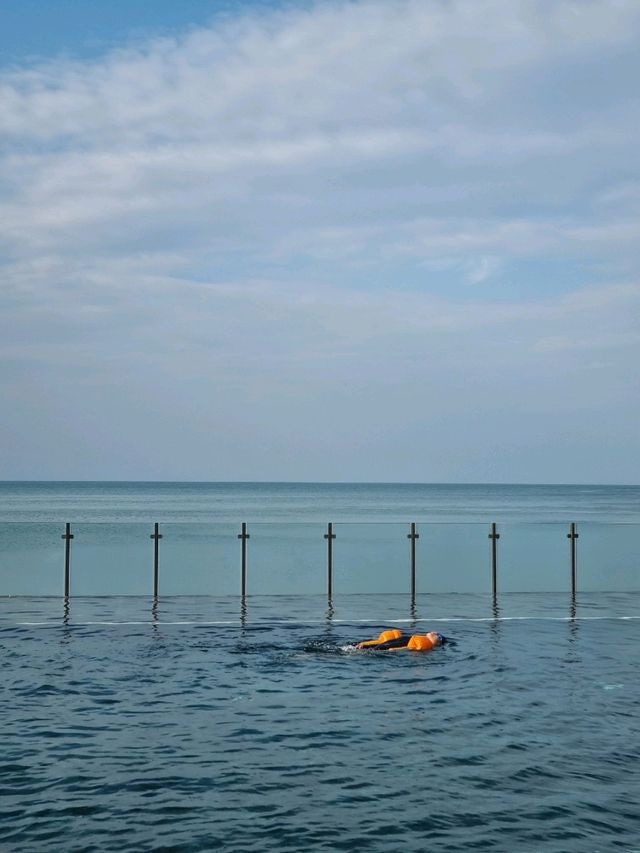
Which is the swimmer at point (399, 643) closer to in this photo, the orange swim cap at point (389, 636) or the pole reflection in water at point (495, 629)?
the orange swim cap at point (389, 636)

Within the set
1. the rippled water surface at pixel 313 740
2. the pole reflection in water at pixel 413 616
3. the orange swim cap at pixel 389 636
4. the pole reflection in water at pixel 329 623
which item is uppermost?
the orange swim cap at pixel 389 636

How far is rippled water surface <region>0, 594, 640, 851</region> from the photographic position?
7.57m

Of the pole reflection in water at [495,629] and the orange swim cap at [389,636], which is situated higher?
the orange swim cap at [389,636]

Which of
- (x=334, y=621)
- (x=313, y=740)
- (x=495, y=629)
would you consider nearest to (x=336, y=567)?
(x=334, y=621)

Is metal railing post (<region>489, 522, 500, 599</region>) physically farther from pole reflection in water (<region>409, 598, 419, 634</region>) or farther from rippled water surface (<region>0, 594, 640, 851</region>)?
rippled water surface (<region>0, 594, 640, 851</region>)

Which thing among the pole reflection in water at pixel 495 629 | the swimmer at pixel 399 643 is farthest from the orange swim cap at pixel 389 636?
the pole reflection in water at pixel 495 629

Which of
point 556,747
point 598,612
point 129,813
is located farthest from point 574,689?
point 598,612

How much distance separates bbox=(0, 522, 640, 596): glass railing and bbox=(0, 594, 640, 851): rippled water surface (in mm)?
8278

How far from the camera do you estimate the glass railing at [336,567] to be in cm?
3114

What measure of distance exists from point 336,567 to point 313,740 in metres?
27.9

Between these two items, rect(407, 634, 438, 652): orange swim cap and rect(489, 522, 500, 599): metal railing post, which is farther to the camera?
rect(489, 522, 500, 599): metal railing post

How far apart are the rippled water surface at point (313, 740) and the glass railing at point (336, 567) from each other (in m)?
8.28

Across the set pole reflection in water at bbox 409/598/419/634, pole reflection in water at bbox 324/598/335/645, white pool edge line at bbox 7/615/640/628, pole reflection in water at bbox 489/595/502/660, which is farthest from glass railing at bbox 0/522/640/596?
white pool edge line at bbox 7/615/640/628

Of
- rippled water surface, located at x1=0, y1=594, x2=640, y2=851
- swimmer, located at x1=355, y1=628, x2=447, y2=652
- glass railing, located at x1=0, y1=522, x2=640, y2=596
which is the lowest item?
A: glass railing, located at x1=0, y1=522, x2=640, y2=596
